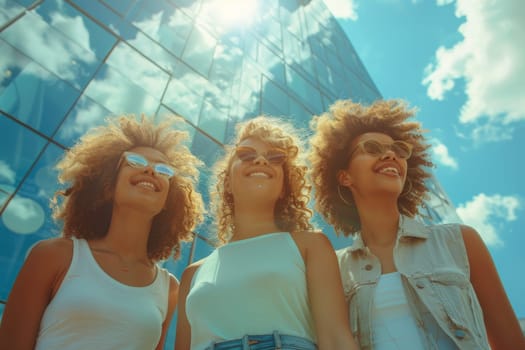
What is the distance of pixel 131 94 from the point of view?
19.1 ft

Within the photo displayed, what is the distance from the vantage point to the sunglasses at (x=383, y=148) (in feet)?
8.58

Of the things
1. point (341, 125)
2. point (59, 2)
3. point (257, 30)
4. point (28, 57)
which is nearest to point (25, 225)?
point (28, 57)

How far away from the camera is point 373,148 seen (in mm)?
2639

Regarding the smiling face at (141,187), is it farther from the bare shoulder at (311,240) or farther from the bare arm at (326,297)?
→ the bare arm at (326,297)

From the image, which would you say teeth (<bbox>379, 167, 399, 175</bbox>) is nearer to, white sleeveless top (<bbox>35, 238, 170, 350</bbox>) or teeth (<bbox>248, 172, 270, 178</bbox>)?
teeth (<bbox>248, 172, 270, 178</bbox>)

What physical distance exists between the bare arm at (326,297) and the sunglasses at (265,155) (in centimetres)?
66

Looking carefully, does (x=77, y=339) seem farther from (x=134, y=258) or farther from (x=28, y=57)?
(x=28, y=57)

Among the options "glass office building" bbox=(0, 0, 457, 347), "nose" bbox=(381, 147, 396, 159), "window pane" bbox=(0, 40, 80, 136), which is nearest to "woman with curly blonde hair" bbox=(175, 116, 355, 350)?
"nose" bbox=(381, 147, 396, 159)

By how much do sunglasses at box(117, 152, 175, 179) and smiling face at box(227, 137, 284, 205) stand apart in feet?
1.65

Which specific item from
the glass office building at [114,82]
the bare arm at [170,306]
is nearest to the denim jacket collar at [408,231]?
the bare arm at [170,306]

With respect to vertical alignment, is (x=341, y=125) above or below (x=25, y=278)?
above

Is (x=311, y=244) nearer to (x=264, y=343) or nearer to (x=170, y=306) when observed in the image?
(x=264, y=343)

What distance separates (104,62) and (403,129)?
461cm

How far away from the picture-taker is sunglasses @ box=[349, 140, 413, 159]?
2.62 metres
